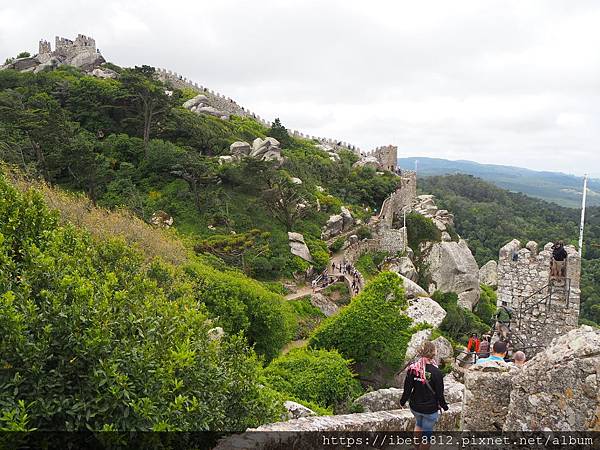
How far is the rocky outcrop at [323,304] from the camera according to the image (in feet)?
84.0

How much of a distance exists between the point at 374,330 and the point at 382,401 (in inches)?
158

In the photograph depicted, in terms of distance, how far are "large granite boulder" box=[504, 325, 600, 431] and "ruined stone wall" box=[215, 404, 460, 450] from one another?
2.91m

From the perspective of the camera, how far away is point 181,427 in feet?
17.2

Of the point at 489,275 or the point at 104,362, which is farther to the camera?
the point at 489,275

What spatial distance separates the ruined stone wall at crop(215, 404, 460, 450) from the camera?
20.5 ft

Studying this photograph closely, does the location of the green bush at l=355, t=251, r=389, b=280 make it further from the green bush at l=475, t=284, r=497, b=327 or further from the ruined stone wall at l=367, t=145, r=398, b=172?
the ruined stone wall at l=367, t=145, r=398, b=172

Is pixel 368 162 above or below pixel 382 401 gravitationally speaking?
above

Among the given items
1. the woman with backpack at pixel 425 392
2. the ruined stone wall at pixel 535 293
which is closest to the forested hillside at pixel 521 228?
the ruined stone wall at pixel 535 293

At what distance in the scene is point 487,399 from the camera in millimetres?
5617

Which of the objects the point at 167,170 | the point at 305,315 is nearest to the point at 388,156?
the point at 167,170

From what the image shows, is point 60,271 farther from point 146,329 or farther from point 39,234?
point 39,234

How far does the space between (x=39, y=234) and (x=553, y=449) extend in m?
8.31

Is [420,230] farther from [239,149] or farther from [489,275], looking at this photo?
[239,149]

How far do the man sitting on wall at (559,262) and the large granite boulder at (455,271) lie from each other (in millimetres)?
18416
